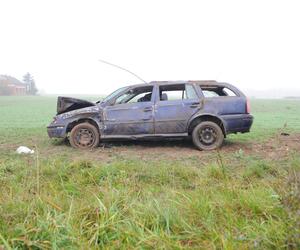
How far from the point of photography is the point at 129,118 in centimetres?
904

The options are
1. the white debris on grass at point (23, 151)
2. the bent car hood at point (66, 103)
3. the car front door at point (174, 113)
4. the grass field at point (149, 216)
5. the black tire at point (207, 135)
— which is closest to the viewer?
the grass field at point (149, 216)

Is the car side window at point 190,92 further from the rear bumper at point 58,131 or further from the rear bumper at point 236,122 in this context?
the rear bumper at point 58,131

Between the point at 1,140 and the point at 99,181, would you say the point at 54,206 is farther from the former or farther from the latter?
the point at 1,140

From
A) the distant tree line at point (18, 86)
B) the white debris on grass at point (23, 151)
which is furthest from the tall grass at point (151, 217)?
the distant tree line at point (18, 86)

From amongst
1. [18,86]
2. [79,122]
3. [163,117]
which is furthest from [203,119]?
[18,86]

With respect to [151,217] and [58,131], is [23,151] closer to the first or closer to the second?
[58,131]

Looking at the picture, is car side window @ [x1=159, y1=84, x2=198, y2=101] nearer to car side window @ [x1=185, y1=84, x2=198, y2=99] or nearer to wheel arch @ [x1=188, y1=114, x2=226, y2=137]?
car side window @ [x1=185, y1=84, x2=198, y2=99]

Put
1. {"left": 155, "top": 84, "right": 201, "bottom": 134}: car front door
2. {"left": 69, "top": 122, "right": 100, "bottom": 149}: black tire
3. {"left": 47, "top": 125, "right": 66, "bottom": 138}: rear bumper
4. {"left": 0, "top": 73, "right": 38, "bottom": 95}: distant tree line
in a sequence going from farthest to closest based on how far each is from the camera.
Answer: {"left": 0, "top": 73, "right": 38, "bottom": 95}: distant tree line
{"left": 47, "top": 125, "right": 66, "bottom": 138}: rear bumper
{"left": 69, "top": 122, "right": 100, "bottom": 149}: black tire
{"left": 155, "top": 84, "right": 201, "bottom": 134}: car front door

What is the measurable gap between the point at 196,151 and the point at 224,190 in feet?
15.4

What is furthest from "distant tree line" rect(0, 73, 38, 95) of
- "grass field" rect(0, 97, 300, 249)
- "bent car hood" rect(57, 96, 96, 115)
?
"grass field" rect(0, 97, 300, 249)

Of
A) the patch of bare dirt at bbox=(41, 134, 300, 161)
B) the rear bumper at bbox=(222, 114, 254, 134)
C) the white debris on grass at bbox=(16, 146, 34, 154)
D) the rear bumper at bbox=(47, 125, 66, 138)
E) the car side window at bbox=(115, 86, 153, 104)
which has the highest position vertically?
the car side window at bbox=(115, 86, 153, 104)

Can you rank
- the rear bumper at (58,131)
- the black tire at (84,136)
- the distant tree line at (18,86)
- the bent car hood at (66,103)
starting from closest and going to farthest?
the black tire at (84,136)
the rear bumper at (58,131)
the bent car hood at (66,103)
the distant tree line at (18,86)

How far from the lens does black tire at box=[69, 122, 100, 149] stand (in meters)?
9.07

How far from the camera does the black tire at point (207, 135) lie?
884 cm
